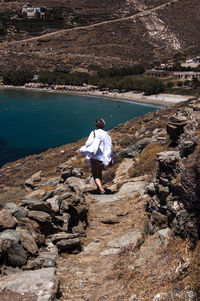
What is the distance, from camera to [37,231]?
5398mm

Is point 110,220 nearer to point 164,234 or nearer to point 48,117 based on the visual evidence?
point 164,234

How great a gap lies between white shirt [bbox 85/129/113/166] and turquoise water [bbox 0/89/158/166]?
41.4m

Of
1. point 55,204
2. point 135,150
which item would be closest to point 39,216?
point 55,204

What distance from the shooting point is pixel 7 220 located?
5.02 meters

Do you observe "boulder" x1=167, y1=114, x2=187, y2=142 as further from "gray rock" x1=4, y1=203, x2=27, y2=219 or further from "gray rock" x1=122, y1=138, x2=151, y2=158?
"gray rock" x1=4, y1=203, x2=27, y2=219

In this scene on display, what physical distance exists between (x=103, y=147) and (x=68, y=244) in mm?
3131

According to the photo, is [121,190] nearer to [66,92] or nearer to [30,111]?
[30,111]

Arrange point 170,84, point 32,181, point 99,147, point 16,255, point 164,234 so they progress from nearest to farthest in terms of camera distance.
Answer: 1. point 16,255
2. point 164,234
3. point 99,147
4. point 32,181
5. point 170,84

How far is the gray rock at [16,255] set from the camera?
4469mm

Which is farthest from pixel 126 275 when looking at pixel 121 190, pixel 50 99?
pixel 50 99

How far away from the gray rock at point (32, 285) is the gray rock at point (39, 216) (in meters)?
1.37

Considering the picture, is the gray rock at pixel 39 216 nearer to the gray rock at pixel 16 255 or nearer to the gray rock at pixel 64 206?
the gray rock at pixel 64 206

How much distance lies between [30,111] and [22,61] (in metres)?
61.1

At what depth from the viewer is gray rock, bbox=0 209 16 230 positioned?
16.2 ft
